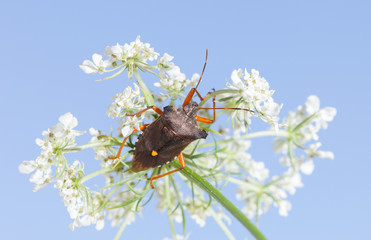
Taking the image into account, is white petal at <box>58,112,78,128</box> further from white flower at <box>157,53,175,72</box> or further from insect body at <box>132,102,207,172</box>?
white flower at <box>157,53,175,72</box>

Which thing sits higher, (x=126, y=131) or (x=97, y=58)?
(x=97, y=58)

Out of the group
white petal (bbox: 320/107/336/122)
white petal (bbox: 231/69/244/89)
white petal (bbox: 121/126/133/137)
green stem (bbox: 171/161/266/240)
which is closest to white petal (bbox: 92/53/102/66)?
white petal (bbox: 121/126/133/137)

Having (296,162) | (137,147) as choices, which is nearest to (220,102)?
(137,147)

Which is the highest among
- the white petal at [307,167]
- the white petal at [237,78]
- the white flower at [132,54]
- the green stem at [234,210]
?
the white flower at [132,54]

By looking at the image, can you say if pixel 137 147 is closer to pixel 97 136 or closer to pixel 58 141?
pixel 97 136

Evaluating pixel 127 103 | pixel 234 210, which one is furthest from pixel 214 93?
pixel 234 210

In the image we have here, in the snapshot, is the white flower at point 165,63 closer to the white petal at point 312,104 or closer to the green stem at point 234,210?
the green stem at point 234,210

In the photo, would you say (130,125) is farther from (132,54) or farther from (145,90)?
(132,54)

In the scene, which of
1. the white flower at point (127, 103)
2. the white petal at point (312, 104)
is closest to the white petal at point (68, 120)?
the white flower at point (127, 103)

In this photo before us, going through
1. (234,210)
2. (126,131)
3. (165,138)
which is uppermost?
(126,131)
